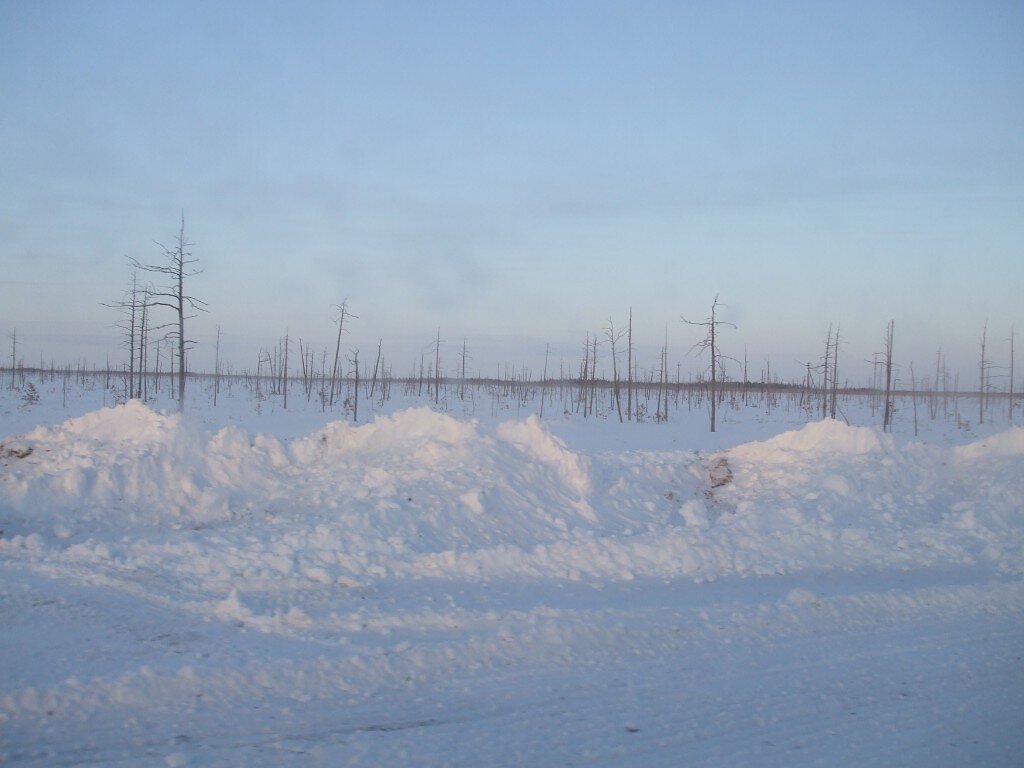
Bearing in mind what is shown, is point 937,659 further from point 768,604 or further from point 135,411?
point 135,411

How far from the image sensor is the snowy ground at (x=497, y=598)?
4348 millimetres

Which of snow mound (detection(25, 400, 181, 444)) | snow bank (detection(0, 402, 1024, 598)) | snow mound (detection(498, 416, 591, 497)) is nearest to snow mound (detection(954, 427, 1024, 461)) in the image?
snow bank (detection(0, 402, 1024, 598))

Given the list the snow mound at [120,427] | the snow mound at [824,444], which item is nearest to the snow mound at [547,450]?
the snow mound at [824,444]

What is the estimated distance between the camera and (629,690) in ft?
16.5

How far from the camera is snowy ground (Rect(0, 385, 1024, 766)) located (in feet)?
14.3

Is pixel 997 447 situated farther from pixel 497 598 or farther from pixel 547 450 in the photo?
pixel 497 598

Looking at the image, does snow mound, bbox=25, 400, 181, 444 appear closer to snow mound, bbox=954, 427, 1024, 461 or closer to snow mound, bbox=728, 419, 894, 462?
snow mound, bbox=728, 419, 894, 462

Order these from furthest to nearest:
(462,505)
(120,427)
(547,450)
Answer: (547,450) < (120,427) < (462,505)

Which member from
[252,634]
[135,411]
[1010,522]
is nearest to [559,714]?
[252,634]

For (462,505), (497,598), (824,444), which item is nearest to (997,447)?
(824,444)

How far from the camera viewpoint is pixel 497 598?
7051 millimetres

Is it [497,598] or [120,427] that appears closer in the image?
[497,598]

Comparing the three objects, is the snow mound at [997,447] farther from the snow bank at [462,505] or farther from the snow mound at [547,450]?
the snow mound at [547,450]

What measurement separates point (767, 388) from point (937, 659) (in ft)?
294
